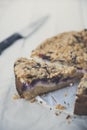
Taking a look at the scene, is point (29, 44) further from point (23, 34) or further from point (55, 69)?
point (55, 69)

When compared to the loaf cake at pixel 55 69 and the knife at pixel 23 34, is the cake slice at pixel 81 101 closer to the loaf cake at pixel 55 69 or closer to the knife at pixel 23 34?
the loaf cake at pixel 55 69

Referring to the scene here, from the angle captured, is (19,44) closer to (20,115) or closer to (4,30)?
(4,30)

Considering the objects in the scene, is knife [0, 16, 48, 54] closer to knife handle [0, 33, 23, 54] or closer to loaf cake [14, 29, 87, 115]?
knife handle [0, 33, 23, 54]

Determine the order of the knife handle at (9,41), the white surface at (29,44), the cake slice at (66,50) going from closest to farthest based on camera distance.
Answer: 1. the white surface at (29,44)
2. the cake slice at (66,50)
3. the knife handle at (9,41)

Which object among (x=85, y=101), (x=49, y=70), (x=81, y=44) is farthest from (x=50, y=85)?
(x=81, y=44)

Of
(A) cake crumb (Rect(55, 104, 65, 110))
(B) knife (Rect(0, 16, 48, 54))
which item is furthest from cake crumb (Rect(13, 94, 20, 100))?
(B) knife (Rect(0, 16, 48, 54))

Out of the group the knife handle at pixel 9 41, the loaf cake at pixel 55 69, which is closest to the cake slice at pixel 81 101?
the loaf cake at pixel 55 69
